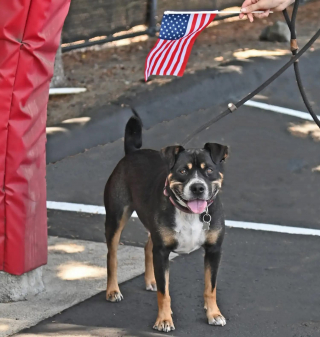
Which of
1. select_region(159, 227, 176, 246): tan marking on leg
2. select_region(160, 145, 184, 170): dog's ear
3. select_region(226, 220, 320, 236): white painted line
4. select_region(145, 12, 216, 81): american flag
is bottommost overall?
select_region(226, 220, 320, 236): white painted line

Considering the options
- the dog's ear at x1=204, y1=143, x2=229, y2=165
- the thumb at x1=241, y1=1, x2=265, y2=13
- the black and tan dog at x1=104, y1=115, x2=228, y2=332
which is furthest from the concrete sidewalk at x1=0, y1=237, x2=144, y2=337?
the thumb at x1=241, y1=1, x2=265, y2=13

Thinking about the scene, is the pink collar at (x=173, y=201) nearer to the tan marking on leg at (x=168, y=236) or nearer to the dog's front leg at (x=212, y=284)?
the tan marking on leg at (x=168, y=236)

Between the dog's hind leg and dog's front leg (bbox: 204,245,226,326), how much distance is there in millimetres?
799

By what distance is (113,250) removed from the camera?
579 cm

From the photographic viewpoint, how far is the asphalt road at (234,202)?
5449mm

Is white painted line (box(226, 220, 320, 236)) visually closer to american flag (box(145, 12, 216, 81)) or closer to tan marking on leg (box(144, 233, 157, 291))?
tan marking on leg (box(144, 233, 157, 291))

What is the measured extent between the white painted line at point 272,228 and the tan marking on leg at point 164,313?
2.29 metres

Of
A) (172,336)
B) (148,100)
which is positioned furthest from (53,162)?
(172,336)

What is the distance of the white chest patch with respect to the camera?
5125mm

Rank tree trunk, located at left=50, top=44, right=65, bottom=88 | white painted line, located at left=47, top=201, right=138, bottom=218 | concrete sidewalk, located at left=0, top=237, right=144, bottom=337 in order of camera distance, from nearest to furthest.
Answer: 1. concrete sidewalk, located at left=0, top=237, right=144, bottom=337
2. white painted line, located at left=47, top=201, right=138, bottom=218
3. tree trunk, located at left=50, top=44, right=65, bottom=88

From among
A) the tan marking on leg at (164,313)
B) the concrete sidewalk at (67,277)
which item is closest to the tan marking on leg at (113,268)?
the concrete sidewalk at (67,277)

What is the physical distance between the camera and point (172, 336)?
5.14 metres

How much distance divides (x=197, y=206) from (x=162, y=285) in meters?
0.63

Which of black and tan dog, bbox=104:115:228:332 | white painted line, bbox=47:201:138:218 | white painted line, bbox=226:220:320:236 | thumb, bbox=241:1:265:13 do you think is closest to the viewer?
black and tan dog, bbox=104:115:228:332
